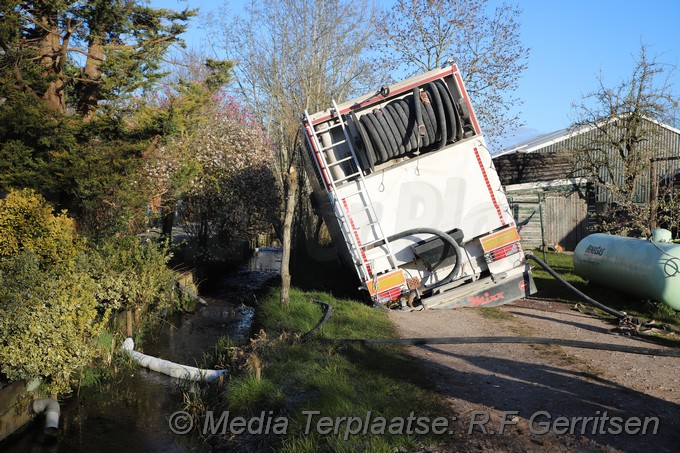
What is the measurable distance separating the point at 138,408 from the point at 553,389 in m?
5.17

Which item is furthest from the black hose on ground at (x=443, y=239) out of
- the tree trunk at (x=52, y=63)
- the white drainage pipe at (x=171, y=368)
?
the tree trunk at (x=52, y=63)

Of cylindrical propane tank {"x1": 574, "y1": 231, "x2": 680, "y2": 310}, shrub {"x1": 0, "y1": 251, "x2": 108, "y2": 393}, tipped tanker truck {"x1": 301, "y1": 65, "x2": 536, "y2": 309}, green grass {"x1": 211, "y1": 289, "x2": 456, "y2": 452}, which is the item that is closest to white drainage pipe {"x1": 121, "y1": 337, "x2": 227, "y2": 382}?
green grass {"x1": 211, "y1": 289, "x2": 456, "y2": 452}

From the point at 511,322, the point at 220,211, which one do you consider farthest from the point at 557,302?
the point at 220,211

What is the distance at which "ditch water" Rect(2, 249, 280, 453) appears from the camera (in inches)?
278

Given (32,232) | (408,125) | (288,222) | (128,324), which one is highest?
(32,232)

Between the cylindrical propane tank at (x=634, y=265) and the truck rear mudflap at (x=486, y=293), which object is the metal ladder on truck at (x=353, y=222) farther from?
the cylindrical propane tank at (x=634, y=265)

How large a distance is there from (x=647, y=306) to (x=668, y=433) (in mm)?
6695

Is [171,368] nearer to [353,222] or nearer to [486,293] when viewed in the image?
[353,222]

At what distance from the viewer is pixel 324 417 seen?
5648 mm

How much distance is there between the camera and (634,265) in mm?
11266

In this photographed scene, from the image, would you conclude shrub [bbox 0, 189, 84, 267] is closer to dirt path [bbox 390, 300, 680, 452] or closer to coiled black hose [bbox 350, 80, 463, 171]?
coiled black hose [bbox 350, 80, 463, 171]

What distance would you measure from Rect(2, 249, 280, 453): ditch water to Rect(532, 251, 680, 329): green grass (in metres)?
6.47

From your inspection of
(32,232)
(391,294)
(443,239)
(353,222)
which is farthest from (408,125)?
(32,232)

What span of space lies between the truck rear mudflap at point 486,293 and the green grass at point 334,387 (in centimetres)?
177
